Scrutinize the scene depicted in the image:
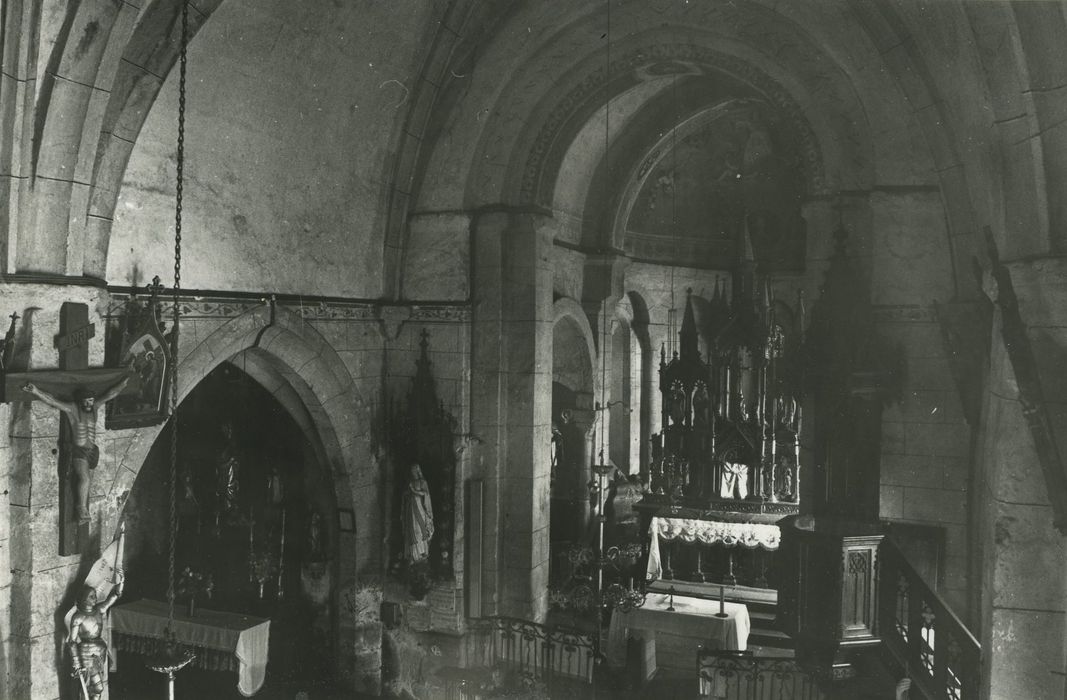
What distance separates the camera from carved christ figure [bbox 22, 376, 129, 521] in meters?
6.44

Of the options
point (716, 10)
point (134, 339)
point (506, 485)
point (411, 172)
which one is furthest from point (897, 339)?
point (134, 339)

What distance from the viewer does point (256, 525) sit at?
33.5 ft

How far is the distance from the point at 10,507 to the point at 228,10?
14.0 feet

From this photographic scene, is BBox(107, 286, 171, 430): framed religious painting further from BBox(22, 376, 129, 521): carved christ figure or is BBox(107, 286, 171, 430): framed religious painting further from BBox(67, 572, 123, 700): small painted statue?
BBox(67, 572, 123, 700): small painted statue

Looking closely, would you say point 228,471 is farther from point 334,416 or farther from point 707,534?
point 707,534

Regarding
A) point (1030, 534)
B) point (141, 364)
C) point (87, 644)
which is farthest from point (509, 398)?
point (1030, 534)

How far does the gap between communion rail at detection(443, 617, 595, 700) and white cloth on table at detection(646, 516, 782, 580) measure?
175 centimetres

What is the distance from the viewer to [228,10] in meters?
7.55

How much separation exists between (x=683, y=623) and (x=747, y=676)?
4.37 feet

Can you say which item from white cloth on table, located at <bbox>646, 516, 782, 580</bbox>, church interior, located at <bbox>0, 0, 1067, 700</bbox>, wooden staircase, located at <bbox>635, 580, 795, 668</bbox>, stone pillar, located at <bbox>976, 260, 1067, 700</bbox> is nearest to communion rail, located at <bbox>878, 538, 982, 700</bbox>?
church interior, located at <bbox>0, 0, 1067, 700</bbox>

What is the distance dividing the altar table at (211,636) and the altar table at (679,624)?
378 centimetres

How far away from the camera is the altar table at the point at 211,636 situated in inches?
338

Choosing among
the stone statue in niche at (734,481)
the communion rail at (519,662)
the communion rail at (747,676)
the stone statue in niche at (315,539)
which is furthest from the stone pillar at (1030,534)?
the stone statue in niche at (315,539)

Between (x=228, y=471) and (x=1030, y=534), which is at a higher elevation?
(x=1030, y=534)
